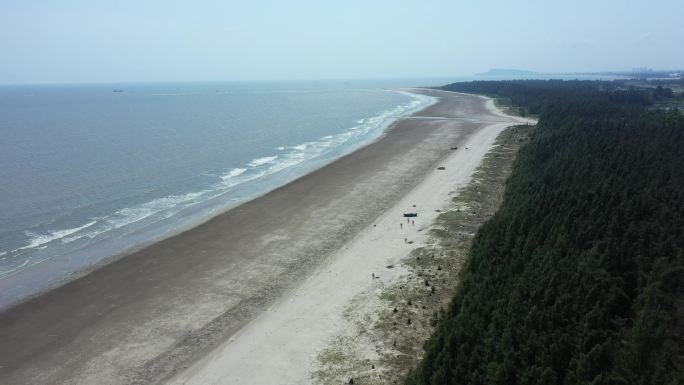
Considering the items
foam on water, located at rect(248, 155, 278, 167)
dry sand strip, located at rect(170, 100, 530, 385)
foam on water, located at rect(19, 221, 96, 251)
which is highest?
foam on water, located at rect(248, 155, 278, 167)

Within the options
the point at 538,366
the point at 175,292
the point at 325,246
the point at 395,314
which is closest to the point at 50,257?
the point at 175,292

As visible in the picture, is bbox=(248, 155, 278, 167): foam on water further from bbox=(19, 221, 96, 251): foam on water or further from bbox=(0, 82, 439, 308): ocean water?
bbox=(19, 221, 96, 251): foam on water

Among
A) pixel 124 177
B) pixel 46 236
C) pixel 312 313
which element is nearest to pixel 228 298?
pixel 312 313

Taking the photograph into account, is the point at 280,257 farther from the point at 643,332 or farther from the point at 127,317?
the point at 643,332

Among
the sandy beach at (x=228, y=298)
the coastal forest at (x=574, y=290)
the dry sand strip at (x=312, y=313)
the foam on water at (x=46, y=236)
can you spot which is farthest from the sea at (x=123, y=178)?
the coastal forest at (x=574, y=290)

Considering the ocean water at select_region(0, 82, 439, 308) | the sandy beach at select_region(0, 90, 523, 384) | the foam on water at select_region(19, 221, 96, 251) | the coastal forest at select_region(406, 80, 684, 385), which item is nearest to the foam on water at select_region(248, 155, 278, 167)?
the ocean water at select_region(0, 82, 439, 308)

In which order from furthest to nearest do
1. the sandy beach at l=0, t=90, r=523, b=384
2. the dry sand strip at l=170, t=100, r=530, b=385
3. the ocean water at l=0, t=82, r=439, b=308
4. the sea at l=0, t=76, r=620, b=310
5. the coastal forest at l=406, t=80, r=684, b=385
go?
the ocean water at l=0, t=82, r=439, b=308, the sea at l=0, t=76, r=620, b=310, the sandy beach at l=0, t=90, r=523, b=384, the dry sand strip at l=170, t=100, r=530, b=385, the coastal forest at l=406, t=80, r=684, b=385

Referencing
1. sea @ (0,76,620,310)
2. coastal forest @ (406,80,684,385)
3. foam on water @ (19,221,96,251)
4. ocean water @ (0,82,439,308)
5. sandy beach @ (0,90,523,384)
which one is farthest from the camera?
foam on water @ (19,221,96,251)

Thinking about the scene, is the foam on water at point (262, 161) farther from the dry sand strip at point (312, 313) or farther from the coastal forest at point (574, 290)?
the coastal forest at point (574, 290)
